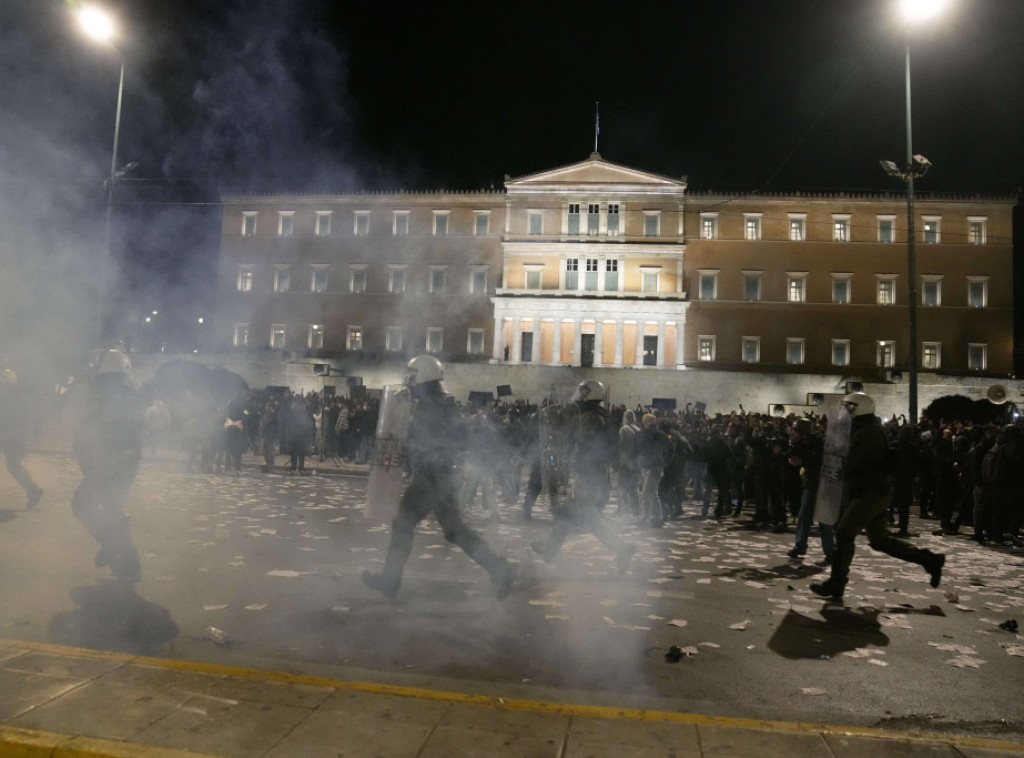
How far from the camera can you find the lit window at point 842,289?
4384cm

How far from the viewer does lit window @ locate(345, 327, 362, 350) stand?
4712 centimetres

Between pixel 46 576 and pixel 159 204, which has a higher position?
pixel 159 204

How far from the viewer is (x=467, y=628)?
4.66 meters

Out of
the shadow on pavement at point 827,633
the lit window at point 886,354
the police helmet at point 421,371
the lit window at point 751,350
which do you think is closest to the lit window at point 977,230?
the lit window at point 886,354

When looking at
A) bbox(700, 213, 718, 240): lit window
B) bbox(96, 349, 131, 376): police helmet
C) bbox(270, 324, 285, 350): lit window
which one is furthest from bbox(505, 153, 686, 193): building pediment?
bbox(96, 349, 131, 376): police helmet

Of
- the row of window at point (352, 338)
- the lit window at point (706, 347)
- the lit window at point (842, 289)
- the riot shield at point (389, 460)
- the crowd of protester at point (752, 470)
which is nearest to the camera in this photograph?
the riot shield at point (389, 460)

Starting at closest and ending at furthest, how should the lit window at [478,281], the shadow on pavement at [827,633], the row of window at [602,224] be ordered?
the shadow on pavement at [827,633] < the row of window at [602,224] < the lit window at [478,281]

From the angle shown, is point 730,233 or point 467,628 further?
point 730,233

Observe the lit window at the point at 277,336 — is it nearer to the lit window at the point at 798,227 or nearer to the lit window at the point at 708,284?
the lit window at the point at 708,284

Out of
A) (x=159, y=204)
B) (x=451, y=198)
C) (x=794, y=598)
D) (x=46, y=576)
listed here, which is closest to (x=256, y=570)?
(x=46, y=576)

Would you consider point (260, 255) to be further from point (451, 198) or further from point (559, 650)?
point (559, 650)

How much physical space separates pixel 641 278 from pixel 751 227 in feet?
26.6

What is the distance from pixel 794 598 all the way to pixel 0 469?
13.7 metres

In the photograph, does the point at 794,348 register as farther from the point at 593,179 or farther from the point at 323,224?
the point at 323,224
